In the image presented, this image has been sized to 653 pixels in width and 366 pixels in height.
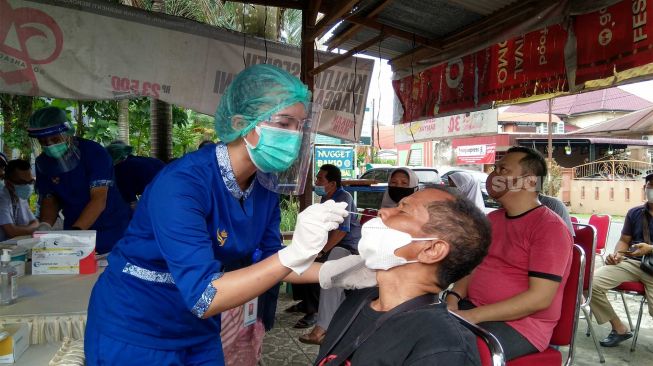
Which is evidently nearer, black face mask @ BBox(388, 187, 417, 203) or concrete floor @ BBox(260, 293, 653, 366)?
concrete floor @ BBox(260, 293, 653, 366)

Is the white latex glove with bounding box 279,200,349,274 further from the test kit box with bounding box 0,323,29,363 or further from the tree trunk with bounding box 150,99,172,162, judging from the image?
the tree trunk with bounding box 150,99,172,162

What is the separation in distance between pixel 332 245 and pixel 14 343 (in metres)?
2.80

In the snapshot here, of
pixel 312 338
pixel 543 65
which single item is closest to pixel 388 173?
pixel 543 65

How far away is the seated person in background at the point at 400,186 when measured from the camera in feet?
14.5

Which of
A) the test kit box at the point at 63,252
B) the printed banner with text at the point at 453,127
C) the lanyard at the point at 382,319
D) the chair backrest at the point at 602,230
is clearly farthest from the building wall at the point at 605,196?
the test kit box at the point at 63,252

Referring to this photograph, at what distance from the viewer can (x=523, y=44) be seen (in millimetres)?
3910

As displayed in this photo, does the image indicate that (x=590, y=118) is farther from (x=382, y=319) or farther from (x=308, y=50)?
(x=382, y=319)

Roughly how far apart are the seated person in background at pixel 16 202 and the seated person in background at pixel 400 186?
3246mm

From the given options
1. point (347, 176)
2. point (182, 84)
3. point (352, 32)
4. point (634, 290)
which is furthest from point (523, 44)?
point (347, 176)

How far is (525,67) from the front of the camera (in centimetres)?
391

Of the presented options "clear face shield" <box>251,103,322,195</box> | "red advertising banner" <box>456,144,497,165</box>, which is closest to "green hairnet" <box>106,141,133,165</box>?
"clear face shield" <box>251,103,322,195</box>

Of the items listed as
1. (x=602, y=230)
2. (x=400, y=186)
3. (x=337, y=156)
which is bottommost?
(x=602, y=230)

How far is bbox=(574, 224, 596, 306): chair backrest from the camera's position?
2.96 meters

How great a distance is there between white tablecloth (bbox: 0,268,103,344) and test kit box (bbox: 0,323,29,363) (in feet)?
0.34
